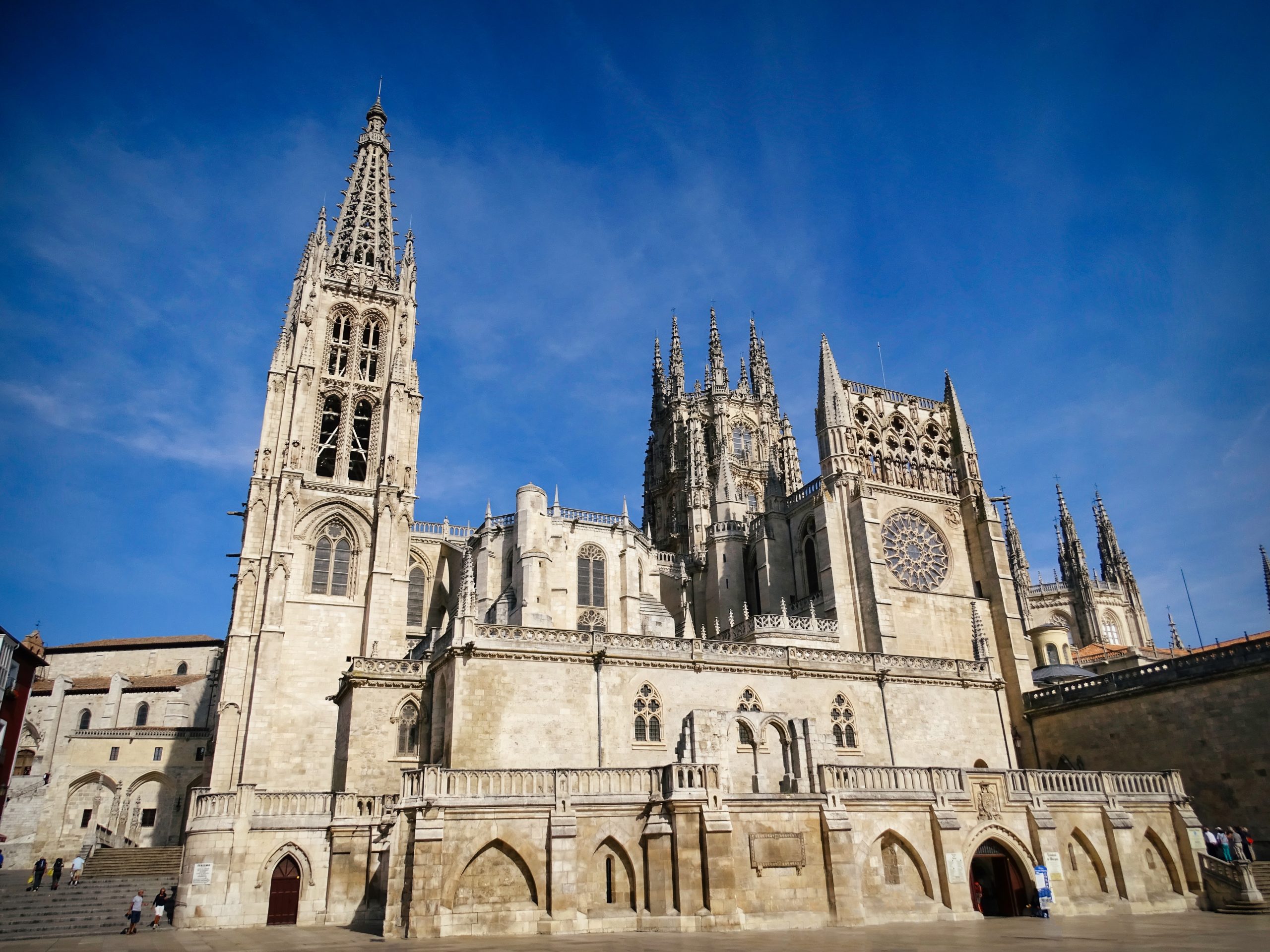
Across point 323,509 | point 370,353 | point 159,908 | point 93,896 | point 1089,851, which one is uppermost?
point 370,353

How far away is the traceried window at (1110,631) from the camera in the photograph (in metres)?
63.4

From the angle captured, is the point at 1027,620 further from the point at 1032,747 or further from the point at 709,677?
the point at 709,677

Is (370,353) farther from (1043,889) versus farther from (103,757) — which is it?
(1043,889)

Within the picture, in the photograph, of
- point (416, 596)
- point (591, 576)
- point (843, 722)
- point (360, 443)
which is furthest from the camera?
point (360, 443)

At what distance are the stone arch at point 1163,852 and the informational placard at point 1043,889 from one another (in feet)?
14.8

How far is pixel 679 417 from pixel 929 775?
43.8 m

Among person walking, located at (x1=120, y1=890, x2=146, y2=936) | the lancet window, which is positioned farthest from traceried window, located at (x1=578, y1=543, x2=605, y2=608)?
person walking, located at (x1=120, y1=890, x2=146, y2=936)

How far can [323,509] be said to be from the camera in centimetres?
4247

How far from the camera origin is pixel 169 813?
47094 mm

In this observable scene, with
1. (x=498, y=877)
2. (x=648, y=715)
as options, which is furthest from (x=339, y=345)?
(x=498, y=877)

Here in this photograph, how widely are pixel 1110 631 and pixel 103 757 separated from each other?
2631 inches

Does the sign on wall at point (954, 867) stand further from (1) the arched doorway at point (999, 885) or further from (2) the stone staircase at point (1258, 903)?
(2) the stone staircase at point (1258, 903)

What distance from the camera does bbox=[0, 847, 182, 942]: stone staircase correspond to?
77.9ft

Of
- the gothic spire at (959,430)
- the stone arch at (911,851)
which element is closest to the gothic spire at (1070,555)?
the gothic spire at (959,430)
